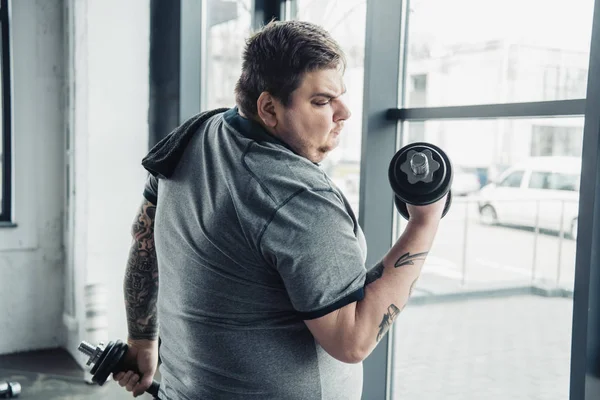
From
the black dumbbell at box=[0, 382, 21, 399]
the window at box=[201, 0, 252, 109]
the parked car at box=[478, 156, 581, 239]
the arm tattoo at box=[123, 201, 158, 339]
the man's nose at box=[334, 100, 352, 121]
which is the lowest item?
the black dumbbell at box=[0, 382, 21, 399]

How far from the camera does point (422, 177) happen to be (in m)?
0.94

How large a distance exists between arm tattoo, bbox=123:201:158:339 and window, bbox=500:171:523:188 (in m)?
0.83

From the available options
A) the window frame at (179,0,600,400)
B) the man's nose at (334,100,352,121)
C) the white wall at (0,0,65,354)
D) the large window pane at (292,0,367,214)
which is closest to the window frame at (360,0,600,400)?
the window frame at (179,0,600,400)

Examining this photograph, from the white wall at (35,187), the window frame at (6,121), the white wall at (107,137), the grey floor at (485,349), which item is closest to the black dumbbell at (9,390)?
the white wall at (107,137)

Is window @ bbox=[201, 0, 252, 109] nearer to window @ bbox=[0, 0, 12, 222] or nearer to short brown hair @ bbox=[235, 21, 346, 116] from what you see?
window @ bbox=[0, 0, 12, 222]

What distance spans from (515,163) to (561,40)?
0.29 m

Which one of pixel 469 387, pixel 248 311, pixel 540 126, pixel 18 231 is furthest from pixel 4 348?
pixel 540 126

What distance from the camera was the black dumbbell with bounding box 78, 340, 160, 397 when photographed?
1.20 m

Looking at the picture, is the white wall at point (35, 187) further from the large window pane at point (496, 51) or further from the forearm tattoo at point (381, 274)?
the forearm tattoo at point (381, 274)

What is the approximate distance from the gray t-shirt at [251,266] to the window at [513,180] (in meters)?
0.61

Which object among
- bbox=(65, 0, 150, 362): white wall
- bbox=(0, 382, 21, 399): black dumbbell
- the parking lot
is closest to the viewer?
the parking lot

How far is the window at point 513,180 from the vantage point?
1.45m

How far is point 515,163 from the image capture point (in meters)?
1.46

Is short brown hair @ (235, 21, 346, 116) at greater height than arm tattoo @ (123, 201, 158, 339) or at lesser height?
greater
